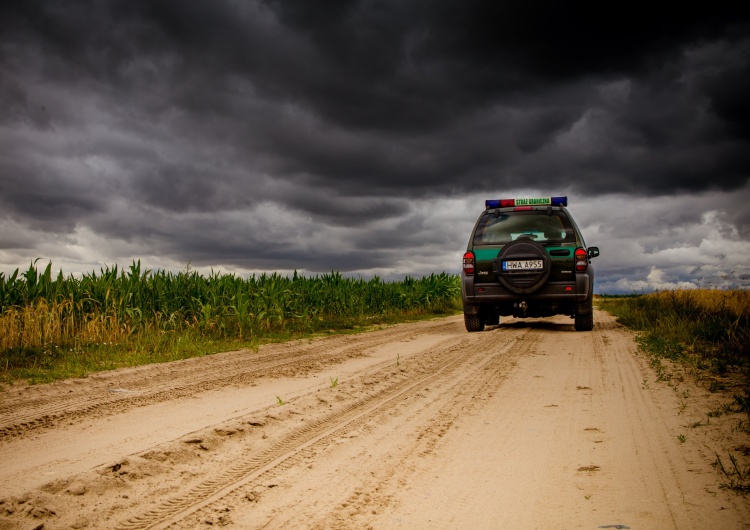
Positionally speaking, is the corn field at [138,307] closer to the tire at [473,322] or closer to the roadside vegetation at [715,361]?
the tire at [473,322]

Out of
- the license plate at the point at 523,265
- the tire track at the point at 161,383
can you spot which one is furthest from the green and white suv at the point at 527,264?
the tire track at the point at 161,383

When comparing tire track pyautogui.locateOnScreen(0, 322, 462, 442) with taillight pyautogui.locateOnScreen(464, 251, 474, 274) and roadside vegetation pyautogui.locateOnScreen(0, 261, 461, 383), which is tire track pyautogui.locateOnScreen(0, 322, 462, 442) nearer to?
roadside vegetation pyautogui.locateOnScreen(0, 261, 461, 383)

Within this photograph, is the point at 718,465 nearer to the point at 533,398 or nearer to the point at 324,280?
the point at 533,398

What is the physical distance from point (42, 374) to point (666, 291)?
20.6 metres

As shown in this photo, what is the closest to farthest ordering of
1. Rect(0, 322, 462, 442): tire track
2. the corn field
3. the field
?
1. Rect(0, 322, 462, 442): tire track
2. the field
3. the corn field

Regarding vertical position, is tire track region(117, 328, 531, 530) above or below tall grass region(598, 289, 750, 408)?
below

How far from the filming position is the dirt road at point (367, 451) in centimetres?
267

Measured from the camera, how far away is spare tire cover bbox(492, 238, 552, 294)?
1088 cm

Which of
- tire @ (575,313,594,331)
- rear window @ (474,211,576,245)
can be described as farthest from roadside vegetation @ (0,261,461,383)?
tire @ (575,313,594,331)

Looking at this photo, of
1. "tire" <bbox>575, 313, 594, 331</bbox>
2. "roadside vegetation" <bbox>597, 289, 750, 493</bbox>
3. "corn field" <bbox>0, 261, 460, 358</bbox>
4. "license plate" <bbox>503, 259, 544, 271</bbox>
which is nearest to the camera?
"roadside vegetation" <bbox>597, 289, 750, 493</bbox>

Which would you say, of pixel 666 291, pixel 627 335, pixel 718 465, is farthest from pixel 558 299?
pixel 666 291

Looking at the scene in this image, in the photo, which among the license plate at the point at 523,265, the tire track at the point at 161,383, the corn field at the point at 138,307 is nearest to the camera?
the tire track at the point at 161,383

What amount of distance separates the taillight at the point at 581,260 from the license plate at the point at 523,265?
0.78 m

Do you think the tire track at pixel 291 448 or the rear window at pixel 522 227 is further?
the rear window at pixel 522 227
